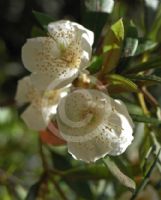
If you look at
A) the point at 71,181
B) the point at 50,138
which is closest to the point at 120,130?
the point at 50,138

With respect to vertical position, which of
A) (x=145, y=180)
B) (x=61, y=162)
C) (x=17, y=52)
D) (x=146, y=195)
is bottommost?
(x=17, y=52)

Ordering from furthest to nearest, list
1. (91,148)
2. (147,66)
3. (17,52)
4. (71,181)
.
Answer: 1. (17,52)
2. (71,181)
3. (147,66)
4. (91,148)

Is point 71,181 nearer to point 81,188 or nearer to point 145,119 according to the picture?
point 81,188

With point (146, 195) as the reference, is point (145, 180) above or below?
above

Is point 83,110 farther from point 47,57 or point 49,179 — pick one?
point 49,179

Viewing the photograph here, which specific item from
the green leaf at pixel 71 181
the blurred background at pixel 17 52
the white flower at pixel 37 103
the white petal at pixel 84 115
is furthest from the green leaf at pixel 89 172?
the blurred background at pixel 17 52

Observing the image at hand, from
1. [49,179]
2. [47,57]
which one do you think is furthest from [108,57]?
[49,179]

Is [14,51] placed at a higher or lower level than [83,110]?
lower

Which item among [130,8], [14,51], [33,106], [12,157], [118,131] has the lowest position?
[12,157]
